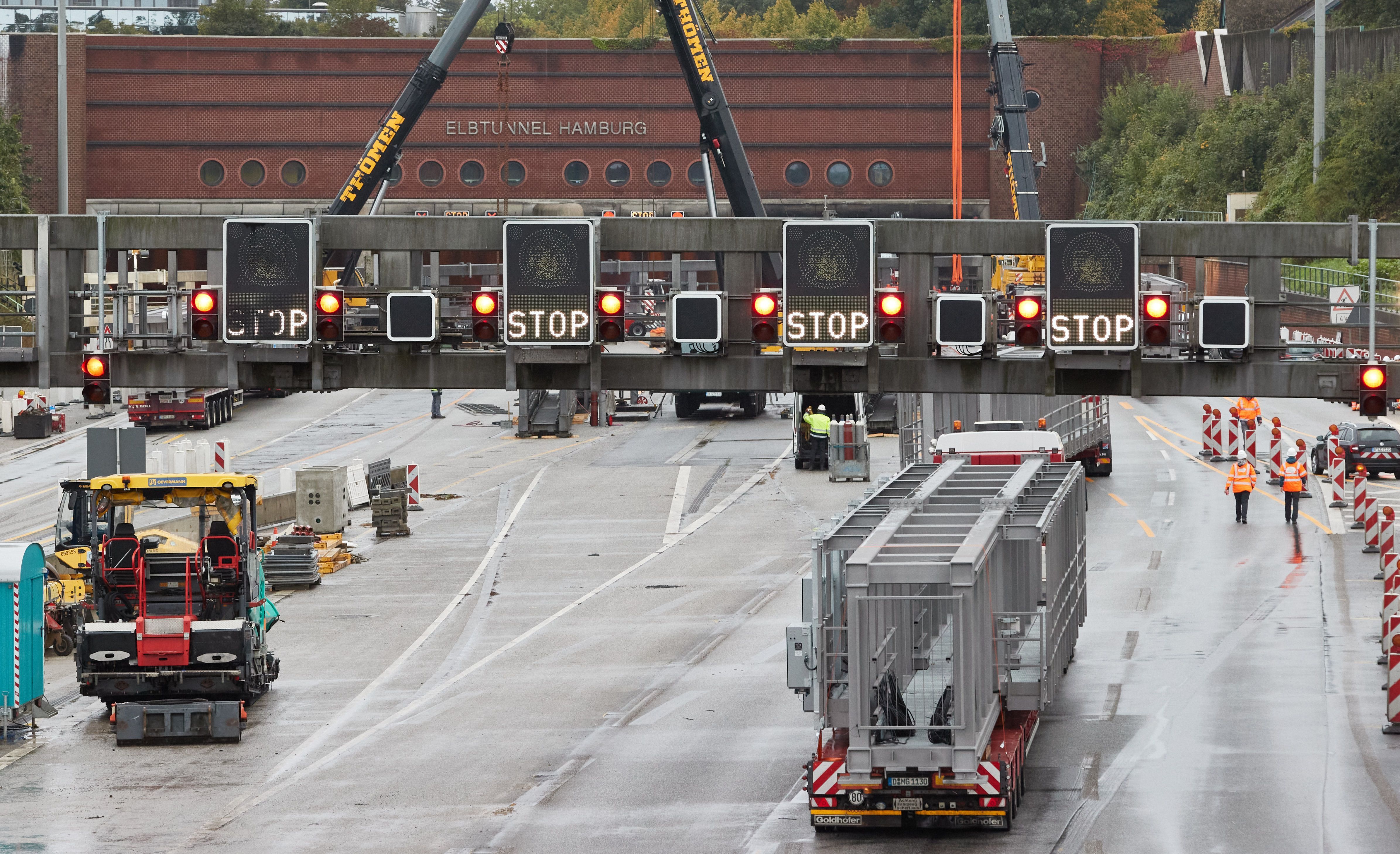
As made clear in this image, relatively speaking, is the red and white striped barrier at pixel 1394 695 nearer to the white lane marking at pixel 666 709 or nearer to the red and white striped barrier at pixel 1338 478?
the white lane marking at pixel 666 709

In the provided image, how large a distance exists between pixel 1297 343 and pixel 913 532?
177 inches

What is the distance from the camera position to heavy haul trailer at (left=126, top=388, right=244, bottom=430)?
194 ft

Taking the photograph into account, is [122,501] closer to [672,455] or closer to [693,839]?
[693,839]

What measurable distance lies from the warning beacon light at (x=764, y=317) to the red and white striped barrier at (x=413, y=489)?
2628 cm

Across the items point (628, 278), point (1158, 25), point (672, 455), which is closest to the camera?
point (672, 455)

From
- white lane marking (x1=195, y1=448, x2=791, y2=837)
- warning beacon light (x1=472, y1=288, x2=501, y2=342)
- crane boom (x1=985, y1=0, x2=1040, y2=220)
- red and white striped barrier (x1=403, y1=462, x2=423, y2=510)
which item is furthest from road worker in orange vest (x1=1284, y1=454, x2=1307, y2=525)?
warning beacon light (x1=472, y1=288, x2=501, y2=342)

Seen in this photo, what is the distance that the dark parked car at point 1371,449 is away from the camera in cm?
4691

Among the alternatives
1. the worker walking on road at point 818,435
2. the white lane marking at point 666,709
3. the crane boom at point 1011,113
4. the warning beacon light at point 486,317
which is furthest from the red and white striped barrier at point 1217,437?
the warning beacon light at point 486,317

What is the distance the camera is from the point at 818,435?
50.3 meters

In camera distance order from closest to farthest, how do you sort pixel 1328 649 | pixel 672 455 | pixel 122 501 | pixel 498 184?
pixel 122 501
pixel 1328 649
pixel 672 455
pixel 498 184

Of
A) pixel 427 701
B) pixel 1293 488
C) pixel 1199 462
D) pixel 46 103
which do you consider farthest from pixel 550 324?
pixel 46 103

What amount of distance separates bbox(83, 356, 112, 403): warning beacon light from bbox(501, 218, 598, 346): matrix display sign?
4602 millimetres

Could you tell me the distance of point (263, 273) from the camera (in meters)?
20.8

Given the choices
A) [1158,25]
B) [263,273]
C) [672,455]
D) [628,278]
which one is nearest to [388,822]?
[263,273]
